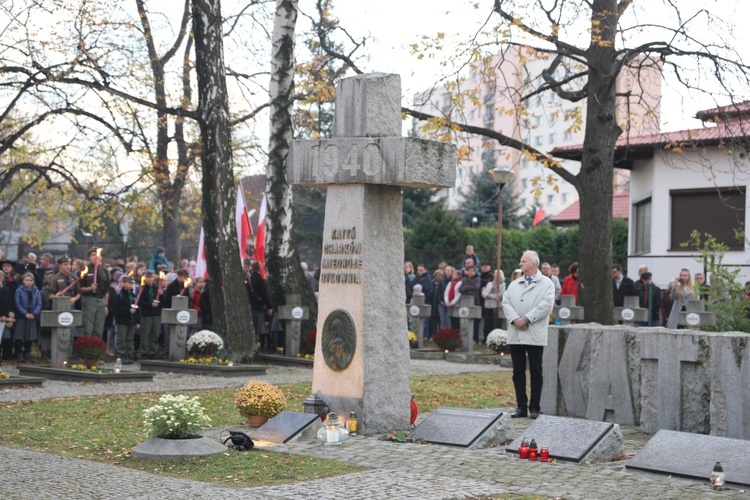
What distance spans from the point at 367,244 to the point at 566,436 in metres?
3.00

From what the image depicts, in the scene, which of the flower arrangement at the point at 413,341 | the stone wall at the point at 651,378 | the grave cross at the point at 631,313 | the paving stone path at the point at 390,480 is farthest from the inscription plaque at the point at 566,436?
the flower arrangement at the point at 413,341

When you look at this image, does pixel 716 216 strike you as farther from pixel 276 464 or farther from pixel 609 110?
pixel 276 464

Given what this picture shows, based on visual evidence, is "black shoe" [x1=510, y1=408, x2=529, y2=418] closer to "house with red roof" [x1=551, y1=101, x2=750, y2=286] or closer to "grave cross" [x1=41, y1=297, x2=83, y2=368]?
"grave cross" [x1=41, y1=297, x2=83, y2=368]

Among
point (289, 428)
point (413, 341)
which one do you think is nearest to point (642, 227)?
point (413, 341)

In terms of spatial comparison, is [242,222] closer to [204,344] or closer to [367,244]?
[204,344]

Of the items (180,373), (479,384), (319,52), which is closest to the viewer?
(479,384)

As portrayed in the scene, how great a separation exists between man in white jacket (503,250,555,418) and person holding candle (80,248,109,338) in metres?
10.4

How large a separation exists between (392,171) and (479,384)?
790cm

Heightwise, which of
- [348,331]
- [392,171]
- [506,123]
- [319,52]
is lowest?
[348,331]

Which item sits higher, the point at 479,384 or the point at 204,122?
the point at 204,122

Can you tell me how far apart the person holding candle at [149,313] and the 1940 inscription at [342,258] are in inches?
426

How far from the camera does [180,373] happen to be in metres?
20.9

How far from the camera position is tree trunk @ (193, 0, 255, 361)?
22.3 meters

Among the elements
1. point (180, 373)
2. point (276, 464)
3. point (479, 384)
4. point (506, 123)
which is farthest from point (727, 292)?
point (506, 123)
